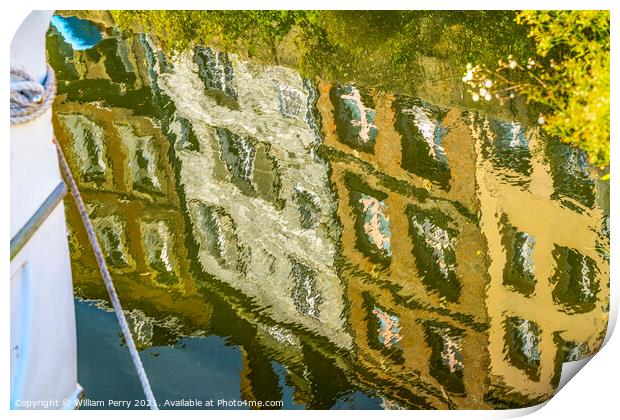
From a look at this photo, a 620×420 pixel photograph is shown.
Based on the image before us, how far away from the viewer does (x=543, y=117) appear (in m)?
2.64

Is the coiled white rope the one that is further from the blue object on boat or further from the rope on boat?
the blue object on boat

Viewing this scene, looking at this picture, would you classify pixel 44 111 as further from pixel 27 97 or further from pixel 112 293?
pixel 112 293

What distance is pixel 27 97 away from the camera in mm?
2537

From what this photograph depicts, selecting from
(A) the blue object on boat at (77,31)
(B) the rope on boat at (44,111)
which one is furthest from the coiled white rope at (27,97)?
(A) the blue object on boat at (77,31)

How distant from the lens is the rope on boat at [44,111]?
2523 mm

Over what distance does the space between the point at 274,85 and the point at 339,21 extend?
0.29m

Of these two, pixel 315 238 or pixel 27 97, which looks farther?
pixel 315 238

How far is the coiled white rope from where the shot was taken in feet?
8.25

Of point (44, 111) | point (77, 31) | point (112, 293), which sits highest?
point (77, 31)

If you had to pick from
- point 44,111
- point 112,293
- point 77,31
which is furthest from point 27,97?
point 112,293

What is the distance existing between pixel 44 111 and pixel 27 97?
7cm

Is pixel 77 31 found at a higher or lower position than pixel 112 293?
higher

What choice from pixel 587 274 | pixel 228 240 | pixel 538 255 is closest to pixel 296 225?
pixel 228 240

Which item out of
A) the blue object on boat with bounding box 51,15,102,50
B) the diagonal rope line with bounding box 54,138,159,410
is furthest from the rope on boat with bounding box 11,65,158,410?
the blue object on boat with bounding box 51,15,102,50
